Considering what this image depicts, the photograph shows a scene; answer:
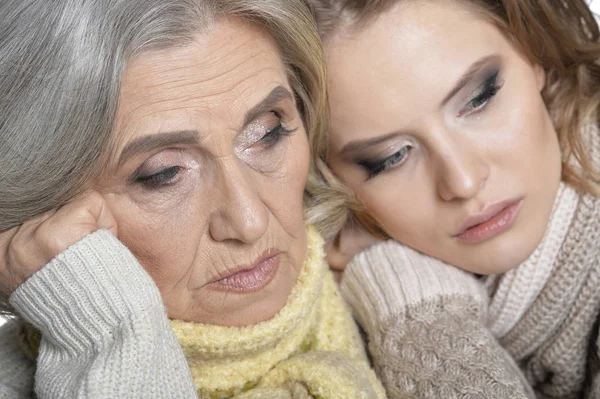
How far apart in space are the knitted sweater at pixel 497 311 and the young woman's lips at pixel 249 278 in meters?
0.37

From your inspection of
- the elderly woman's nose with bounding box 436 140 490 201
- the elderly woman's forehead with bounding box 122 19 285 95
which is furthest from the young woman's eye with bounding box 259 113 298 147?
the elderly woman's nose with bounding box 436 140 490 201

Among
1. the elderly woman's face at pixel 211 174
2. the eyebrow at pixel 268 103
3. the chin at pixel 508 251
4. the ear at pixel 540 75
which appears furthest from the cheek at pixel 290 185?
the ear at pixel 540 75

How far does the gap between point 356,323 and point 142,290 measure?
731mm

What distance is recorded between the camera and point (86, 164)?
142 cm

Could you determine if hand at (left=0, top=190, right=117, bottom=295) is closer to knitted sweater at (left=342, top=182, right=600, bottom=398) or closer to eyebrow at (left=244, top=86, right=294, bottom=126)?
eyebrow at (left=244, top=86, right=294, bottom=126)

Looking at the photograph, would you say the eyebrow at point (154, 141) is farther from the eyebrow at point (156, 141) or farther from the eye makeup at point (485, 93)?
the eye makeup at point (485, 93)

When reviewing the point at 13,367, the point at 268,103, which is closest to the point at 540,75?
the point at 268,103

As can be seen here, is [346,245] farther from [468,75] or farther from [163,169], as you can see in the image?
[163,169]

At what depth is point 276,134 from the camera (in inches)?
65.1

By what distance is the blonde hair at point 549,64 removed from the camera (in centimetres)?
179

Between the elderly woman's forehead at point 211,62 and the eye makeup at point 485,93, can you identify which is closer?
the elderly woman's forehead at point 211,62

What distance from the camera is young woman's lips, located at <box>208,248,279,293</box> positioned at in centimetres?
158

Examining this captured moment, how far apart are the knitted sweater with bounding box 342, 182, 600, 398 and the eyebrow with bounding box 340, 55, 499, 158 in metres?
0.30

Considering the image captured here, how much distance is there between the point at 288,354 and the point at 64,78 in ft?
2.47
